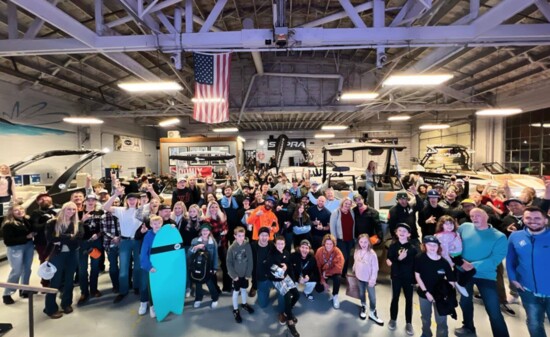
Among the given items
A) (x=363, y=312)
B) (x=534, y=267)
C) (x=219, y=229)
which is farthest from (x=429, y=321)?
(x=219, y=229)

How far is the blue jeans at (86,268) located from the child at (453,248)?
470 cm

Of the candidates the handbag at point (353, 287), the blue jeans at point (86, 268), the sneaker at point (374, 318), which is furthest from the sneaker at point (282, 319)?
the blue jeans at point (86, 268)

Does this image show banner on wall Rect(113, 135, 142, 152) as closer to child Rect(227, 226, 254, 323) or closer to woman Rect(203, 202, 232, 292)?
woman Rect(203, 202, 232, 292)

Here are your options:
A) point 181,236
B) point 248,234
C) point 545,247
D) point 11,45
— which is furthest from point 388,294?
point 11,45

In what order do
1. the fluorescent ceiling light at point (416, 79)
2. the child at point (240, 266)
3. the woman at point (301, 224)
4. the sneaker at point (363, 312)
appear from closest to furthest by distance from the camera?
1. the sneaker at point (363, 312)
2. the child at point (240, 266)
3. the woman at point (301, 224)
4. the fluorescent ceiling light at point (416, 79)

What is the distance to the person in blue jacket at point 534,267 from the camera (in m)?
2.63

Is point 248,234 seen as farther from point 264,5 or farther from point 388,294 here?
point 264,5

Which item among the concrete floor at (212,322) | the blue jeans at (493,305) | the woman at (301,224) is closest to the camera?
the blue jeans at (493,305)

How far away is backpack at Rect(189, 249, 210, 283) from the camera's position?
3645 mm

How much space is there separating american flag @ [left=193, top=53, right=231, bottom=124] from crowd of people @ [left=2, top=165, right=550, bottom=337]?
2.88m

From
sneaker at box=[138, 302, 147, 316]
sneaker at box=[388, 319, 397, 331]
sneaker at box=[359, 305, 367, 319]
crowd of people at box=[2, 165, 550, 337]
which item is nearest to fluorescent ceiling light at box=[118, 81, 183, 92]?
crowd of people at box=[2, 165, 550, 337]

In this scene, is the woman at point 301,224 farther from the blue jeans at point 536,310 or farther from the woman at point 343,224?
the blue jeans at point 536,310

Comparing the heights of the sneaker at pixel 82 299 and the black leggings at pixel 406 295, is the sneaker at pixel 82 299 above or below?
below

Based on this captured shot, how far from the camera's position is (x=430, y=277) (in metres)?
2.93
